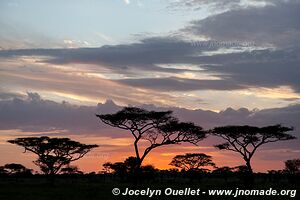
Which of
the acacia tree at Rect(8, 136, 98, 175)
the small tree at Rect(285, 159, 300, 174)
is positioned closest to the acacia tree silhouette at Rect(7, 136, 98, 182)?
the acacia tree at Rect(8, 136, 98, 175)

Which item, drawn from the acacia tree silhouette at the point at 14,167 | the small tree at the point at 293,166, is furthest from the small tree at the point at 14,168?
the small tree at the point at 293,166

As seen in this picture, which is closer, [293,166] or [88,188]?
[88,188]

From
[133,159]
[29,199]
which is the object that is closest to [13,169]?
[133,159]

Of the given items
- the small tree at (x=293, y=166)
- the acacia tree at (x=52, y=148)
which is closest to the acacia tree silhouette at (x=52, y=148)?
the acacia tree at (x=52, y=148)

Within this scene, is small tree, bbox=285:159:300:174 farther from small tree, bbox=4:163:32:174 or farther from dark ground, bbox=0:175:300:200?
small tree, bbox=4:163:32:174

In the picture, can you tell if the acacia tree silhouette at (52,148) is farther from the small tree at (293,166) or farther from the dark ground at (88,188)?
the small tree at (293,166)

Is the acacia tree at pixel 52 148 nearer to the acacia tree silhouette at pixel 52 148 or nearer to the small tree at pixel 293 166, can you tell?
the acacia tree silhouette at pixel 52 148

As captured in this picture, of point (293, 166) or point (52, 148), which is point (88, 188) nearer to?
point (52, 148)

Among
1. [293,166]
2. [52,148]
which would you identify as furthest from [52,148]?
[293,166]

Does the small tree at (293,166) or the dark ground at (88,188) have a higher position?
the small tree at (293,166)

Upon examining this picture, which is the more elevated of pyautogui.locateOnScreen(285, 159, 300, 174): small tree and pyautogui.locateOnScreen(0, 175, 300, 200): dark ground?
pyautogui.locateOnScreen(285, 159, 300, 174): small tree

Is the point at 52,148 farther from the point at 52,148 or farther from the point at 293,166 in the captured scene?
the point at 293,166

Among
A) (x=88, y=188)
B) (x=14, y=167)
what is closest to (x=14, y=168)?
(x=14, y=167)

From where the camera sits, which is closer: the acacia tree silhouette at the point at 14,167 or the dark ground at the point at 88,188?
the dark ground at the point at 88,188
